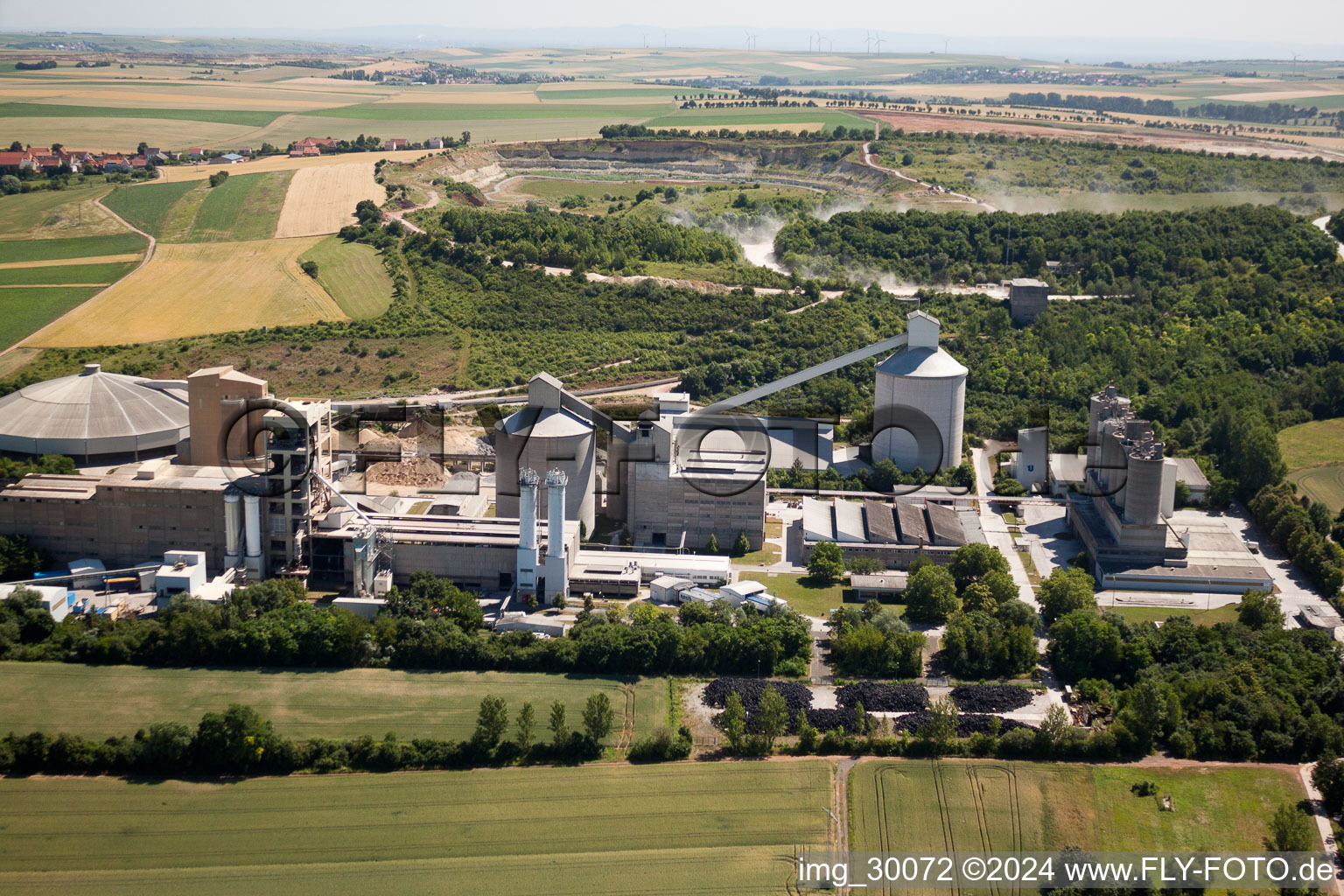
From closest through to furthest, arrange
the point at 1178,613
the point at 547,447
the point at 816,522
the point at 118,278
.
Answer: the point at 1178,613 → the point at 547,447 → the point at 816,522 → the point at 118,278

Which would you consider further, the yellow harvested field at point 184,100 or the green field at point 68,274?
the yellow harvested field at point 184,100

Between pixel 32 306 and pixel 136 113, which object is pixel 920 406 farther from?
pixel 136 113

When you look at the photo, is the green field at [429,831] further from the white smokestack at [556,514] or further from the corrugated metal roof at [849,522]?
the corrugated metal roof at [849,522]

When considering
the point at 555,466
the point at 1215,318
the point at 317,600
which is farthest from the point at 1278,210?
the point at 317,600

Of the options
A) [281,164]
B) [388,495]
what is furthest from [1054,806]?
[281,164]

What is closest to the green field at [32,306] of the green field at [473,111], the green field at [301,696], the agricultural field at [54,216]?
the agricultural field at [54,216]

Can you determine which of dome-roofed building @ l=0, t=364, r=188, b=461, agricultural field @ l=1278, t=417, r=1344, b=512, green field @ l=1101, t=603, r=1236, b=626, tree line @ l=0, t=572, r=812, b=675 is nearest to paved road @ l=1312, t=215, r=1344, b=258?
agricultural field @ l=1278, t=417, r=1344, b=512

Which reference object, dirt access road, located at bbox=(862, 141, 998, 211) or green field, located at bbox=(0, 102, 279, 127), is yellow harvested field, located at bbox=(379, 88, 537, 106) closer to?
green field, located at bbox=(0, 102, 279, 127)
